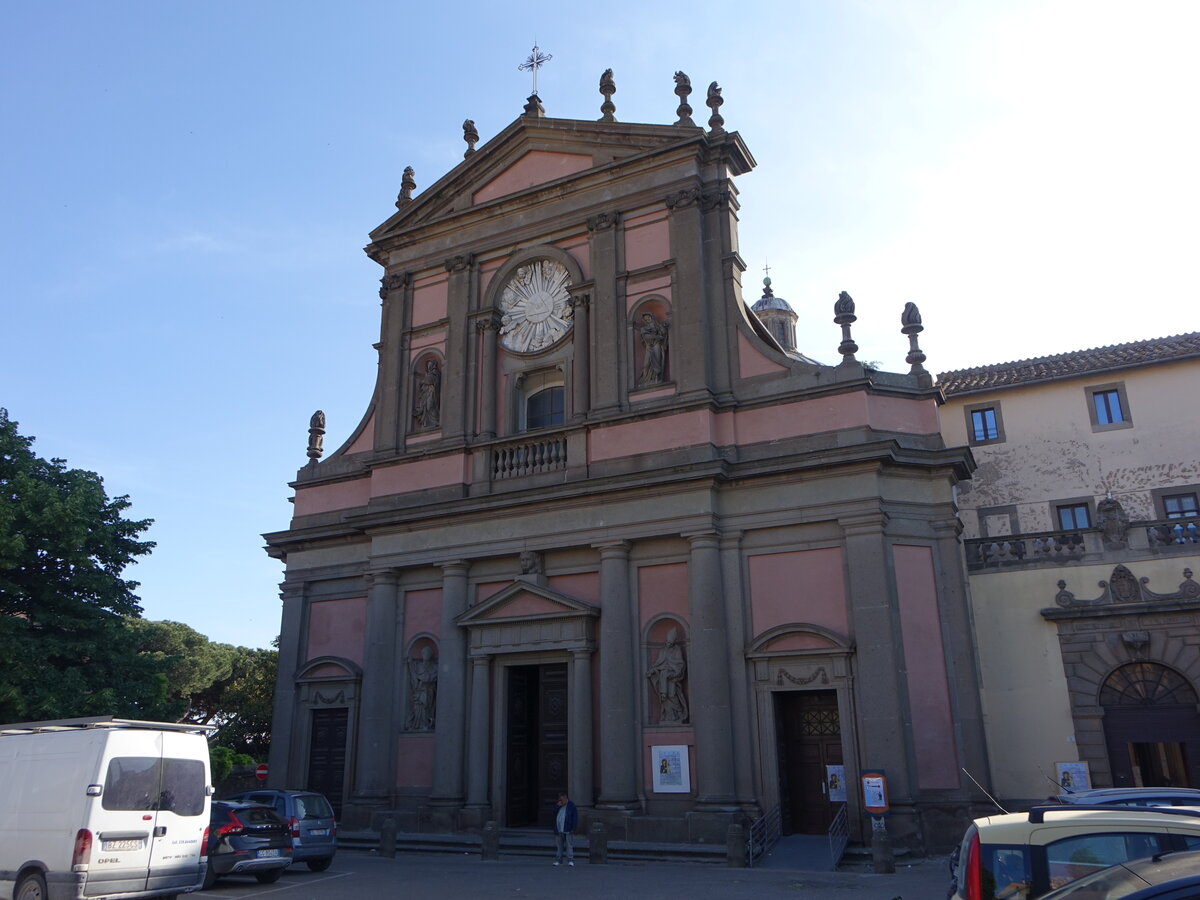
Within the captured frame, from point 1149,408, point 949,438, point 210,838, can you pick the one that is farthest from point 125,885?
point 1149,408

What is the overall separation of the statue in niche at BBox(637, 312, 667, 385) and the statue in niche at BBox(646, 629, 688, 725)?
214 inches

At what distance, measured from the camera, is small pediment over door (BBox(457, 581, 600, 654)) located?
1919 centimetres

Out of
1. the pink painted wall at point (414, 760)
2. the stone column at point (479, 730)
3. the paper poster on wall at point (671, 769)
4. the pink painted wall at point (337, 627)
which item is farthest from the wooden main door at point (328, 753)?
the paper poster on wall at point (671, 769)

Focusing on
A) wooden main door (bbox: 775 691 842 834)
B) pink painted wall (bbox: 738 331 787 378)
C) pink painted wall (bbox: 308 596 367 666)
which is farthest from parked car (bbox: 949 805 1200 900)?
pink painted wall (bbox: 308 596 367 666)

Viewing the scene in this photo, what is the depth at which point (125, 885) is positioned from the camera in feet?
35.6

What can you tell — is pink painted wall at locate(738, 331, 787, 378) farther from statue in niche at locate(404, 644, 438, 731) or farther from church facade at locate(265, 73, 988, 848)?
statue in niche at locate(404, 644, 438, 731)

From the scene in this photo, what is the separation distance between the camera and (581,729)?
18.5m

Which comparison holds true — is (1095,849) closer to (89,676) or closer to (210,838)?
(210,838)

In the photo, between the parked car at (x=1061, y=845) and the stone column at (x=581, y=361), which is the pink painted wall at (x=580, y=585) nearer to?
the stone column at (x=581, y=361)

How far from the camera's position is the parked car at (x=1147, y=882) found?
352 cm

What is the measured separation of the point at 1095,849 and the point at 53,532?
20609mm

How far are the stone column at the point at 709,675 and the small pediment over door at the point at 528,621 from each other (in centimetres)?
230

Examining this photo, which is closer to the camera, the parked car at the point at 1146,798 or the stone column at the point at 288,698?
the parked car at the point at 1146,798

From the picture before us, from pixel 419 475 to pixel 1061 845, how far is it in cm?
1794
